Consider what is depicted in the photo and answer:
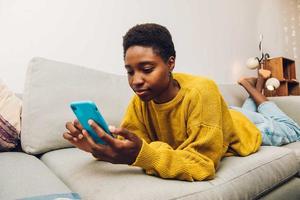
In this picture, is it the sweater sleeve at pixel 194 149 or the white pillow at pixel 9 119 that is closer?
the sweater sleeve at pixel 194 149

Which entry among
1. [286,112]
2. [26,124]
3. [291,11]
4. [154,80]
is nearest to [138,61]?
[154,80]

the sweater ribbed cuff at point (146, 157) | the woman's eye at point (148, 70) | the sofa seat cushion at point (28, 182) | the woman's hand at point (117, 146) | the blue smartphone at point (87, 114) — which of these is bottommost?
the sofa seat cushion at point (28, 182)

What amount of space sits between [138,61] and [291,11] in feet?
11.1

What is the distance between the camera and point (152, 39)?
2.74 feet

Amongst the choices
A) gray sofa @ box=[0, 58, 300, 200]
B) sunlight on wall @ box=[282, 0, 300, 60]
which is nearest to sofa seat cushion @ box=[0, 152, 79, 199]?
gray sofa @ box=[0, 58, 300, 200]

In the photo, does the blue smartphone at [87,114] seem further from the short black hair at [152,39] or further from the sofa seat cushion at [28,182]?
the short black hair at [152,39]

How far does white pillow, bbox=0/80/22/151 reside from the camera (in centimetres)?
111

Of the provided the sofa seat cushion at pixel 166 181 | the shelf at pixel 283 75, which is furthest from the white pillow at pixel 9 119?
the shelf at pixel 283 75

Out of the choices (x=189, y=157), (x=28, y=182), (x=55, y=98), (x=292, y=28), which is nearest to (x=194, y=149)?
(x=189, y=157)

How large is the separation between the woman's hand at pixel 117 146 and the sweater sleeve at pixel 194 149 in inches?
0.9

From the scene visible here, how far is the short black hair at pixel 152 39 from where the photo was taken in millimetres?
833

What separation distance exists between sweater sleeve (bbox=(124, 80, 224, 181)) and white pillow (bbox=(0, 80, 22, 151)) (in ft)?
1.96

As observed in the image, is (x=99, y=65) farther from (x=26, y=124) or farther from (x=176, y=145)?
(x=176, y=145)

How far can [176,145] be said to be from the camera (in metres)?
0.96
